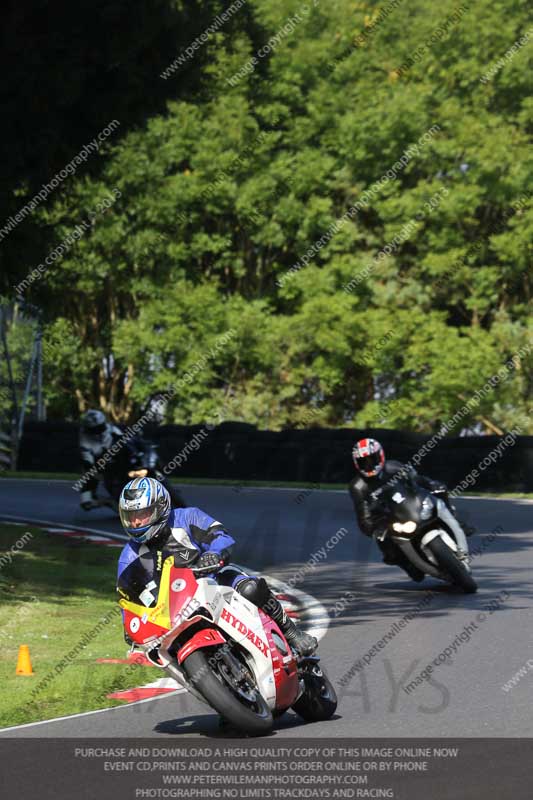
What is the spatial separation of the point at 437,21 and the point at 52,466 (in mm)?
20019

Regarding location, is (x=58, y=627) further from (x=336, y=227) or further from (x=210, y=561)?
(x=336, y=227)

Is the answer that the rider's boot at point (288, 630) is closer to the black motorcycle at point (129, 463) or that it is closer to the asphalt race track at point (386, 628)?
the asphalt race track at point (386, 628)

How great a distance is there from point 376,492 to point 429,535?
786 millimetres

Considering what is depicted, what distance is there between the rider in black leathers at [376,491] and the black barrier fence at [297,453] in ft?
37.2

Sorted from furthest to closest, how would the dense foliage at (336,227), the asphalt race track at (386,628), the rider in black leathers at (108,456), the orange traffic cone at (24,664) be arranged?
the dense foliage at (336,227), the rider in black leathers at (108,456), the orange traffic cone at (24,664), the asphalt race track at (386,628)

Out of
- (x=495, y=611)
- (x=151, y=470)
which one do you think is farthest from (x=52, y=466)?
(x=495, y=611)

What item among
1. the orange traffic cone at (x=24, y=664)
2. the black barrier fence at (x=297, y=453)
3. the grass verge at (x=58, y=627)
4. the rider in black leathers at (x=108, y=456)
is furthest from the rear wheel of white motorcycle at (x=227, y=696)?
the black barrier fence at (x=297, y=453)

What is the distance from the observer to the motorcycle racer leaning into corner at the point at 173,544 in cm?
739

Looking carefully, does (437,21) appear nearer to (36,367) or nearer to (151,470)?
(36,367)

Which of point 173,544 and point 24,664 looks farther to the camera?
point 24,664

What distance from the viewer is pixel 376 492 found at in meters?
13.4

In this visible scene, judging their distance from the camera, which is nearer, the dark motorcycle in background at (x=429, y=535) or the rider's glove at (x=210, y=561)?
the rider's glove at (x=210, y=561)

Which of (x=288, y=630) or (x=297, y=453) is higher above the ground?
(x=288, y=630)

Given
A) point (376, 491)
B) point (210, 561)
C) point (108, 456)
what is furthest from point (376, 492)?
point (108, 456)
